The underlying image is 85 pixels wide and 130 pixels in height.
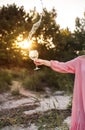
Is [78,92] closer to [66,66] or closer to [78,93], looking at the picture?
[78,93]

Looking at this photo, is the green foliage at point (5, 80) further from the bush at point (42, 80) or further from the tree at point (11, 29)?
the tree at point (11, 29)

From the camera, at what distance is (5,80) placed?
15.3 m

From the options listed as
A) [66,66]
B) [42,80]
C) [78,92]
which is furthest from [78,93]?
[42,80]

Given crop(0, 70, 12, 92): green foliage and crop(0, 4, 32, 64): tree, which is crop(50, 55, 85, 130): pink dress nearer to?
crop(0, 70, 12, 92): green foliage

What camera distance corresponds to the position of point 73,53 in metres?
18.2

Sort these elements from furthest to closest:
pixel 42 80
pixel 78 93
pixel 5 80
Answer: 1. pixel 42 80
2. pixel 5 80
3. pixel 78 93

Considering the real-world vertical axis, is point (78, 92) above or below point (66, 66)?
below

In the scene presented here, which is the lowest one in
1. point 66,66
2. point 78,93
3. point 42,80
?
point 42,80

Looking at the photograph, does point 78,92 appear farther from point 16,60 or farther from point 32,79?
point 16,60

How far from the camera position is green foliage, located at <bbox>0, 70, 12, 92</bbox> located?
14.3 metres

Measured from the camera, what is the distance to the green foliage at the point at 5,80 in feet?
Answer: 46.9

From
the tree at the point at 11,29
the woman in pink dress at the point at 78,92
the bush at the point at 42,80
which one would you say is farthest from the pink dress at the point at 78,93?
the tree at the point at 11,29

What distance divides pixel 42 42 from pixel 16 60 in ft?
4.88

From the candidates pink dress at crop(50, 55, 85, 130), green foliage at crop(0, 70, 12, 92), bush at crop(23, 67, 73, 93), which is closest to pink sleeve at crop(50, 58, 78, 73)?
pink dress at crop(50, 55, 85, 130)
